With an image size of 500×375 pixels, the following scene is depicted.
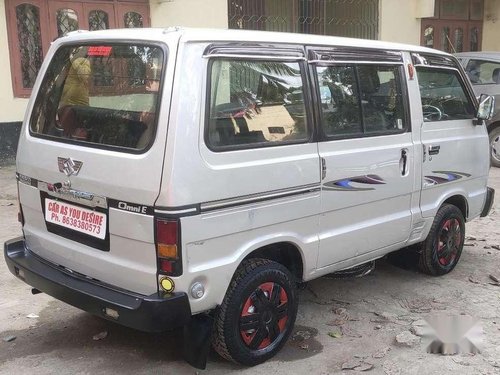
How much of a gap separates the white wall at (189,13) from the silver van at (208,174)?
6.49m

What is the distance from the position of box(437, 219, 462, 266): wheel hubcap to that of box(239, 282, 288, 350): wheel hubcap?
1.92 m

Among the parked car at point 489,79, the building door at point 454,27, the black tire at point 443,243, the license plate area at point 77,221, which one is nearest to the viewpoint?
the license plate area at point 77,221

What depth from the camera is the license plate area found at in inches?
119

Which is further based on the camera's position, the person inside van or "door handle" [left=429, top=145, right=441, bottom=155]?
"door handle" [left=429, top=145, right=441, bottom=155]

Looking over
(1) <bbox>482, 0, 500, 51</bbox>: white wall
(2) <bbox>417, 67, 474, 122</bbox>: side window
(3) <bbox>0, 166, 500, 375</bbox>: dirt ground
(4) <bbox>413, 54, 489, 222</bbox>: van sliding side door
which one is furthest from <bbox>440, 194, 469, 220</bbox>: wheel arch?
(1) <bbox>482, 0, 500, 51</bbox>: white wall

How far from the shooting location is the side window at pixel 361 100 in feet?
11.7

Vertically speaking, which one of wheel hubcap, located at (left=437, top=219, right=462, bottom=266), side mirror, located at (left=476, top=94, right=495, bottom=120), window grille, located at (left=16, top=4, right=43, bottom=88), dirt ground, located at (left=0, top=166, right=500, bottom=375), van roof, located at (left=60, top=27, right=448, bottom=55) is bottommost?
dirt ground, located at (left=0, top=166, right=500, bottom=375)

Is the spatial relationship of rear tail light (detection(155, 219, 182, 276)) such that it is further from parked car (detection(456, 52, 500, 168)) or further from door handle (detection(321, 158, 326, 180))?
parked car (detection(456, 52, 500, 168))

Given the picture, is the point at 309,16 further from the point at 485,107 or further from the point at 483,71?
the point at 485,107

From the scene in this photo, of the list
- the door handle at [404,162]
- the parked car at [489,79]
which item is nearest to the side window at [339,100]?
the door handle at [404,162]

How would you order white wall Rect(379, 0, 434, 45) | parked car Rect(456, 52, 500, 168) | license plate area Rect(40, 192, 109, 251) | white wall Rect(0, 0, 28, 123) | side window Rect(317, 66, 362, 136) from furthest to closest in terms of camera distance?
1. white wall Rect(379, 0, 434, 45)
2. parked car Rect(456, 52, 500, 168)
3. white wall Rect(0, 0, 28, 123)
4. side window Rect(317, 66, 362, 136)
5. license plate area Rect(40, 192, 109, 251)

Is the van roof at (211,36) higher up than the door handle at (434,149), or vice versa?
the van roof at (211,36)

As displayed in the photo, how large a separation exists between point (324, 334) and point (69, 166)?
1.96 metres

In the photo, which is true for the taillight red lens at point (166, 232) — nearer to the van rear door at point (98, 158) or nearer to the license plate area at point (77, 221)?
the van rear door at point (98, 158)
